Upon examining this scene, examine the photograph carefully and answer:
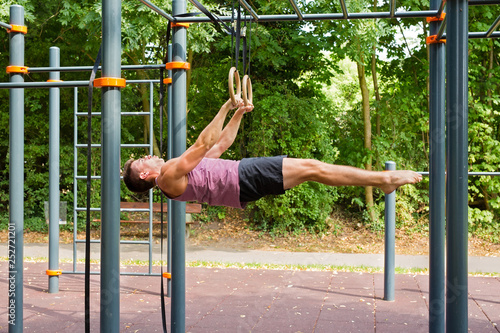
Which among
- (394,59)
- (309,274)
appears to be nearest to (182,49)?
(309,274)

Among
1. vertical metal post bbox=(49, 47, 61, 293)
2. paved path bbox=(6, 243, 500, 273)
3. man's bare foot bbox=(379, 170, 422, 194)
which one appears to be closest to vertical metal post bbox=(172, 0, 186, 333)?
man's bare foot bbox=(379, 170, 422, 194)

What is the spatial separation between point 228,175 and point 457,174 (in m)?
1.48

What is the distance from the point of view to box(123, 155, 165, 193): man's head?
349 cm

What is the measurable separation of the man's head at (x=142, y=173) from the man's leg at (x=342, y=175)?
84cm

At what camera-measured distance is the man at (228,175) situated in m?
3.02

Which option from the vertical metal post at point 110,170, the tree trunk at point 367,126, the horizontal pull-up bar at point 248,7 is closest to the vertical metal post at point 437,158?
the horizontal pull-up bar at point 248,7

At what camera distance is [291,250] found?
972 cm

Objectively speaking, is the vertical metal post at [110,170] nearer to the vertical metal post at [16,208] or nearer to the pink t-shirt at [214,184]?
the pink t-shirt at [214,184]

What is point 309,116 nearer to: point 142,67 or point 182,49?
point 142,67

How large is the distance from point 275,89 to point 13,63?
271 inches

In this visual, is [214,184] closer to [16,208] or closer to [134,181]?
Answer: [134,181]

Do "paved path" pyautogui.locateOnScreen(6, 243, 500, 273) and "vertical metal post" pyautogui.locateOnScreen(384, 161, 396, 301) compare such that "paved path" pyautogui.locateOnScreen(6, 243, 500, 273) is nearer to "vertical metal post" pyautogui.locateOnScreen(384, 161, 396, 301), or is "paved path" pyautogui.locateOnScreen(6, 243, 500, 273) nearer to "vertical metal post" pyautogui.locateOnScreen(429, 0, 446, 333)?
"vertical metal post" pyautogui.locateOnScreen(384, 161, 396, 301)

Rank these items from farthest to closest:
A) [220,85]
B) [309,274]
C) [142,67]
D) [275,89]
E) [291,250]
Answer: [220,85] < [275,89] < [291,250] < [309,274] < [142,67]

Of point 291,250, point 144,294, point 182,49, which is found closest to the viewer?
Result: point 182,49
